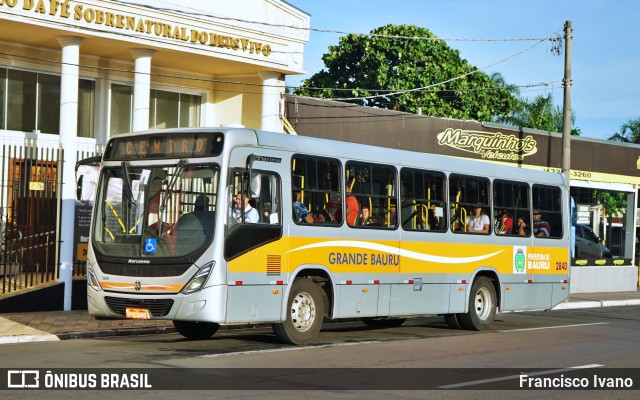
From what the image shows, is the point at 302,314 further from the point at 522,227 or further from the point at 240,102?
the point at 240,102

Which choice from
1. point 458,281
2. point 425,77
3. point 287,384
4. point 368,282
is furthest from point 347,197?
point 425,77

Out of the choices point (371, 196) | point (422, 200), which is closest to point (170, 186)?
point (371, 196)

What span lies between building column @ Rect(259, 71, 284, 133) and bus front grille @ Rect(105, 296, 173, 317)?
11.8 meters

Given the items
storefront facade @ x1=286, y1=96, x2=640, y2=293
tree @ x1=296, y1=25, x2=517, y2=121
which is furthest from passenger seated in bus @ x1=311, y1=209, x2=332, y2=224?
tree @ x1=296, y1=25, x2=517, y2=121

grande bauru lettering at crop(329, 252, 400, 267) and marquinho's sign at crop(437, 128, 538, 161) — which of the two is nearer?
grande bauru lettering at crop(329, 252, 400, 267)

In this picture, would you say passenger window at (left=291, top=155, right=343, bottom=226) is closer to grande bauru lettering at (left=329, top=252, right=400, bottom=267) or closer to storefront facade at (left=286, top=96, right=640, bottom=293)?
grande bauru lettering at (left=329, top=252, right=400, bottom=267)

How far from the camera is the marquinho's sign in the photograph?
3017 centimetres

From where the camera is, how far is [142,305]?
43.5 ft

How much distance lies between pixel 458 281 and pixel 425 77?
36217 mm

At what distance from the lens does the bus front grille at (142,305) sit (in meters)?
13.1

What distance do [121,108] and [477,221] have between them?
10.4 meters

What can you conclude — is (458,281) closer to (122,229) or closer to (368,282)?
(368,282)

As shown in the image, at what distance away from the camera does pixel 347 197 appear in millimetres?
15266

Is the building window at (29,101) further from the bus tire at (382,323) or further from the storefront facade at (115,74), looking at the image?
the bus tire at (382,323)
